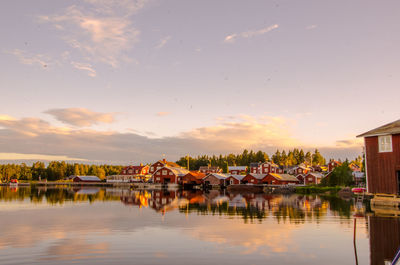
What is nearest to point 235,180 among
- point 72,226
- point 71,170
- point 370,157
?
point 370,157

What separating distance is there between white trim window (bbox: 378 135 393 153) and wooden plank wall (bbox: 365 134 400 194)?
12.8 inches

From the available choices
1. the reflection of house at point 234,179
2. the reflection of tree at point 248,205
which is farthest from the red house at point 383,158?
the reflection of house at point 234,179

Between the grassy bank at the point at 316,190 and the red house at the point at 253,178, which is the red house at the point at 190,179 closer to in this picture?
the red house at the point at 253,178

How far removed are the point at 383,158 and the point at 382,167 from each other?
979 millimetres

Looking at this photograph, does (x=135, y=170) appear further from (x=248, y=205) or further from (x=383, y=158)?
(x=383, y=158)

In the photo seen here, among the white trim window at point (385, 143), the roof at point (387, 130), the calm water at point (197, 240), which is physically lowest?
the calm water at point (197, 240)

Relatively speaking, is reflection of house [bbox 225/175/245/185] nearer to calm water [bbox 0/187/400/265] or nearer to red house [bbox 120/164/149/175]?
red house [bbox 120/164/149/175]

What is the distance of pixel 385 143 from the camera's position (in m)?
35.7

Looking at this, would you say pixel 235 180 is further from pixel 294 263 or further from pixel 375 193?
pixel 294 263

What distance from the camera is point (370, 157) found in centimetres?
3700

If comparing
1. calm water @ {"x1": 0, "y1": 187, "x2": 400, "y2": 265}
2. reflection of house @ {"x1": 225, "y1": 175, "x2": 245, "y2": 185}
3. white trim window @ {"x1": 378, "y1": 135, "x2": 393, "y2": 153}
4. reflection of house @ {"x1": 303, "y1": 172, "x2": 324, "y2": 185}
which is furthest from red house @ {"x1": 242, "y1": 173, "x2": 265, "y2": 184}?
calm water @ {"x1": 0, "y1": 187, "x2": 400, "y2": 265}

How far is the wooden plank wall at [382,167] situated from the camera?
1364 inches

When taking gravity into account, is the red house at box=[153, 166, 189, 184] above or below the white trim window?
below

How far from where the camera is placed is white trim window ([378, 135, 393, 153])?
35250mm
